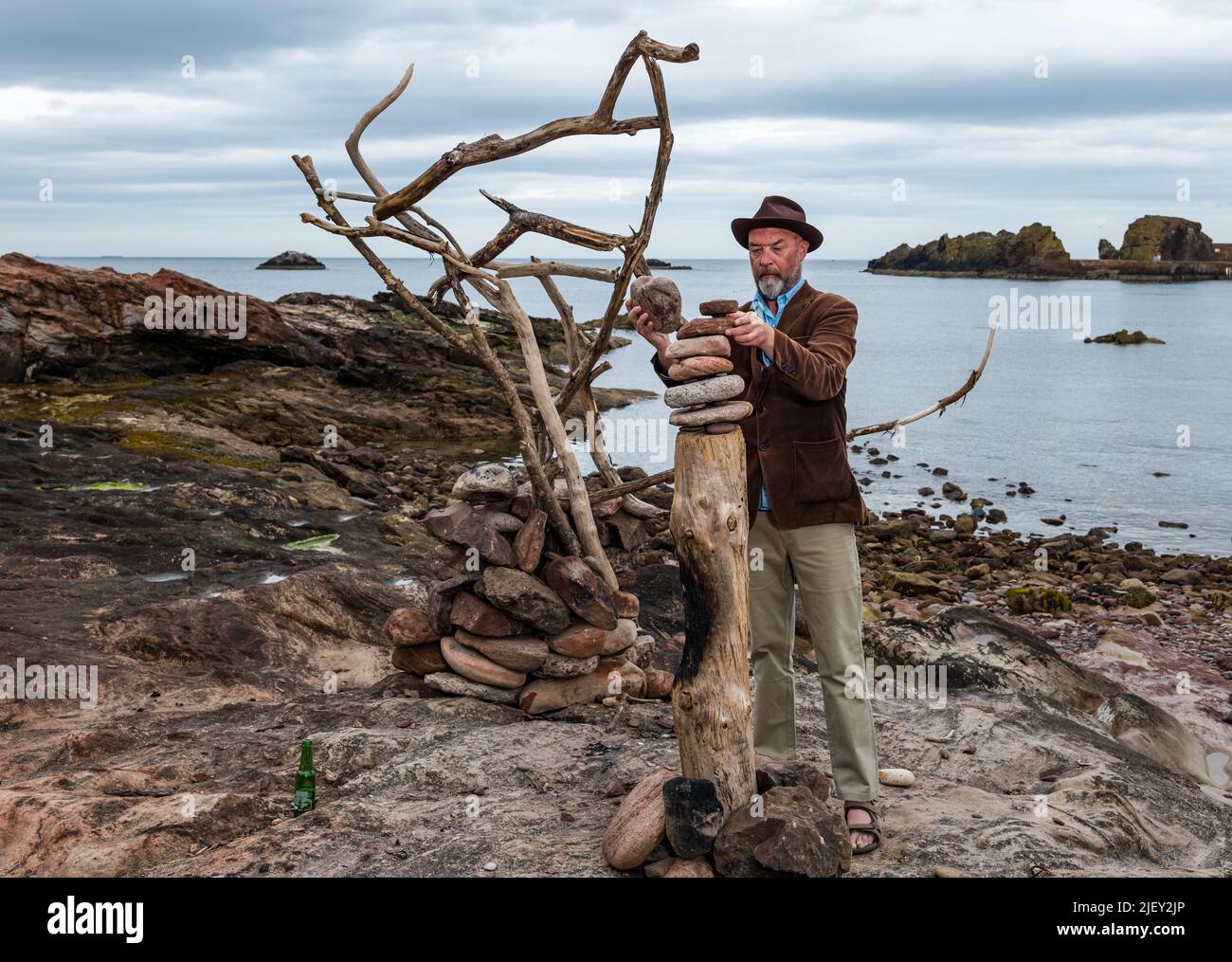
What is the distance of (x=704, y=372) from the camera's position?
5320 millimetres

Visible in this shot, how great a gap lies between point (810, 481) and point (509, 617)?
121 inches

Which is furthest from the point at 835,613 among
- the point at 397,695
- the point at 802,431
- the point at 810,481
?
the point at 397,695

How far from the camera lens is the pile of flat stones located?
527cm

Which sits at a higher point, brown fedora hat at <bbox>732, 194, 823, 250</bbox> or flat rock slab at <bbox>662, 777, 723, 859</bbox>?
brown fedora hat at <bbox>732, 194, 823, 250</bbox>

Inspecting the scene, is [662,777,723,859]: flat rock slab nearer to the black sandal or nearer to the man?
the black sandal

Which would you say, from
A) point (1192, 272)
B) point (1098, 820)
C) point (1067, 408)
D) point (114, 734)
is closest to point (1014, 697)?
point (1098, 820)

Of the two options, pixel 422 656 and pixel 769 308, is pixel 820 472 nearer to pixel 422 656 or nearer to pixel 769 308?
pixel 769 308

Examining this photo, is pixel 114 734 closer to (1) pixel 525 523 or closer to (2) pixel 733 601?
(1) pixel 525 523

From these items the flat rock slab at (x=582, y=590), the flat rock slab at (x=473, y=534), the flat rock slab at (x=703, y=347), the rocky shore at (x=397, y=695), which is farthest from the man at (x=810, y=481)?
the flat rock slab at (x=473, y=534)

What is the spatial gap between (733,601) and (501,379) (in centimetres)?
340

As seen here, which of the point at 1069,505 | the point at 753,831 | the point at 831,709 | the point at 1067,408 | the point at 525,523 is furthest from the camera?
the point at 1067,408

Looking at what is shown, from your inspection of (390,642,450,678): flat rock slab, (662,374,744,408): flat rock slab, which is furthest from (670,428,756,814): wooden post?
(390,642,450,678): flat rock slab

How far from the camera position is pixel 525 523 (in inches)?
311

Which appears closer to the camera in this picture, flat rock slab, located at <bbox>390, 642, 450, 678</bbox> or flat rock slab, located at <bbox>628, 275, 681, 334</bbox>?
flat rock slab, located at <bbox>628, 275, 681, 334</bbox>
